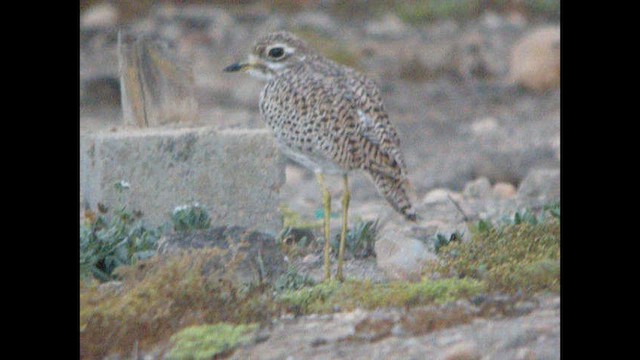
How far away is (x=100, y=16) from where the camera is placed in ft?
38.1

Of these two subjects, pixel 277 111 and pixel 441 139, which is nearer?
pixel 277 111

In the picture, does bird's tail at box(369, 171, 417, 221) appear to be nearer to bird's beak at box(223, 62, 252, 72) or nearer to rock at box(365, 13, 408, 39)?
bird's beak at box(223, 62, 252, 72)

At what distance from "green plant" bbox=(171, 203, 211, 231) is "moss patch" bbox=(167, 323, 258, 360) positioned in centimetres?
99

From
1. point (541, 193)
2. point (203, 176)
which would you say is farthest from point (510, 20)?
point (203, 176)

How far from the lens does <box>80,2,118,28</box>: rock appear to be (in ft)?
37.6

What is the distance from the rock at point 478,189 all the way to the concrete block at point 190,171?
2.37 metres

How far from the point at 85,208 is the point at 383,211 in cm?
207

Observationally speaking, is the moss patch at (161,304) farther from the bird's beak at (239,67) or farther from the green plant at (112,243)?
the bird's beak at (239,67)

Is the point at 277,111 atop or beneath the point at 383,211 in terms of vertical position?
atop

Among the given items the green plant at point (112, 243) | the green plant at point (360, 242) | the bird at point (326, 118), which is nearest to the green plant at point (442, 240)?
the bird at point (326, 118)

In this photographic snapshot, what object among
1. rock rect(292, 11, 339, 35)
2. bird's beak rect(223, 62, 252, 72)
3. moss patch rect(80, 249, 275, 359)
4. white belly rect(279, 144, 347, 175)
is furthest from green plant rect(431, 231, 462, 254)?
rock rect(292, 11, 339, 35)

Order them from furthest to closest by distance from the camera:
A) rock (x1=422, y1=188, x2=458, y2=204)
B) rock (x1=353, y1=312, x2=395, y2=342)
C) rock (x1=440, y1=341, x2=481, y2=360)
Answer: rock (x1=422, y1=188, x2=458, y2=204)
rock (x1=353, y1=312, x2=395, y2=342)
rock (x1=440, y1=341, x2=481, y2=360)

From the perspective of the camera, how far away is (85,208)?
6.42 m
